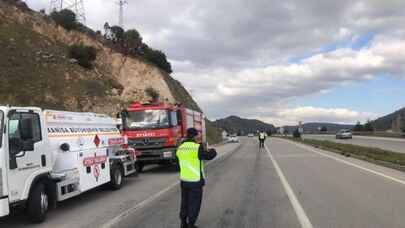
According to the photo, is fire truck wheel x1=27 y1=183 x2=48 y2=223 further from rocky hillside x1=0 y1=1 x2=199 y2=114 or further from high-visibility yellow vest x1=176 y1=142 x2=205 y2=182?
rocky hillside x1=0 y1=1 x2=199 y2=114

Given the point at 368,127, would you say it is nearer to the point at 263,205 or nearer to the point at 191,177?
the point at 263,205

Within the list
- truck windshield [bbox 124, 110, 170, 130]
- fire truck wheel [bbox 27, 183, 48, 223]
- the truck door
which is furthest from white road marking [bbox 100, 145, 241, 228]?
truck windshield [bbox 124, 110, 170, 130]

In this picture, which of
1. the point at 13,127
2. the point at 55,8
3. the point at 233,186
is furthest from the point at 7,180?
the point at 55,8

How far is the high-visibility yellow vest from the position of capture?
26.7 ft

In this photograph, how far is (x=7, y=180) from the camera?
8.52 meters

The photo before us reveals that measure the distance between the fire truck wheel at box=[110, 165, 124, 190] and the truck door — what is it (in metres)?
4.48

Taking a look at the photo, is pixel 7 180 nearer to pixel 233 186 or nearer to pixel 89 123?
pixel 89 123

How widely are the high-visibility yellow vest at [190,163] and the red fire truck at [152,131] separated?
467 inches

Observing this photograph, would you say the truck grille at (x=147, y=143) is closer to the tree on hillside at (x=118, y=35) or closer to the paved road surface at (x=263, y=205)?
the paved road surface at (x=263, y=205)

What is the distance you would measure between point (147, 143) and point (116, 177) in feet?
19.0

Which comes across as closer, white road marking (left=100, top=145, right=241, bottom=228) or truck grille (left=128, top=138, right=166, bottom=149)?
white road marking (left=100, top=145, right=241, bottom=228)

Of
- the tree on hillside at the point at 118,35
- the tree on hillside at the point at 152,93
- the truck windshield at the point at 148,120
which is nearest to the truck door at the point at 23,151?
the truck windshield at the point at 148,120

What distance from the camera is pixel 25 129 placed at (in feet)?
30.6

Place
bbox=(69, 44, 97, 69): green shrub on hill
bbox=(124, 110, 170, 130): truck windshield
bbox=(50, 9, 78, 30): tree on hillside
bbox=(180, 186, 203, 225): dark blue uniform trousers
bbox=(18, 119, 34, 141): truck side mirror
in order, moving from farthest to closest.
Answer: 1. bbox=(50, 9, 78, 30): tree on hillside
2. bbox=(69, 44, 97, 69): green shrub on hill
3. bbox=(124, 110, 170, 130): truck windshield
4. bbox=(18, 119, 34, 141): truck side mirror
5. bbox=(180, 186, 203, 225): dark blue uniform trousers
